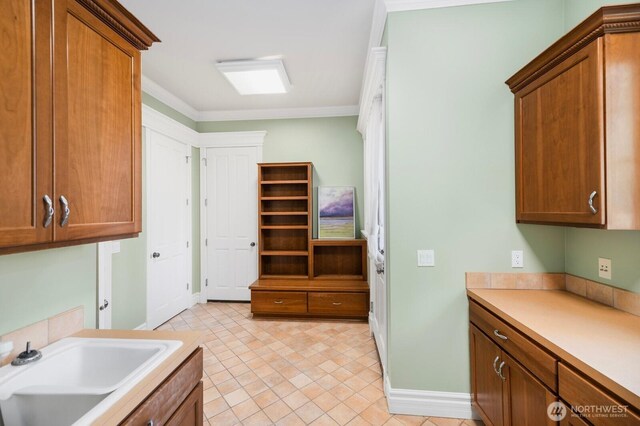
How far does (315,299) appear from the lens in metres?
3.47

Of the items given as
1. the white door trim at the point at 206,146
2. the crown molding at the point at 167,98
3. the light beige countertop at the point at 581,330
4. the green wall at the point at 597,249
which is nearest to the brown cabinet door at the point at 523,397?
the light beige countertop at the point at 581,330

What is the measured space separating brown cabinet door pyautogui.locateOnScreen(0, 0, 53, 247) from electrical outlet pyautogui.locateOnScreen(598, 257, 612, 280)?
262 cm

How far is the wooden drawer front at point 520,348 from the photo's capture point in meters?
1.10

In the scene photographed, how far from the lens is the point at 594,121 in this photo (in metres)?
1.26

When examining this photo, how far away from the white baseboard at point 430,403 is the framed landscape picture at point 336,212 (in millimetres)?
2293

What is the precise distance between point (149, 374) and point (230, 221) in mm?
3409

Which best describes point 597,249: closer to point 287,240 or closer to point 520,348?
point 520,348

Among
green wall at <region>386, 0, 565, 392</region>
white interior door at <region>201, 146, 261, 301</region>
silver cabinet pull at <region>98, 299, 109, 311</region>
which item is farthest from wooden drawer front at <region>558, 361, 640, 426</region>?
white interior door at <region>201, 146, 261, 301</region>

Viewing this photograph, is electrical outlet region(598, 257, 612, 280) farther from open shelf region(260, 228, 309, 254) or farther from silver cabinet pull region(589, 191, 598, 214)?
open shelf region(260, 228, 309, 254)

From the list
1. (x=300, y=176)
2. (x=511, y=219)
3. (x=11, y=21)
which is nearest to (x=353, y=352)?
(x=511, y=219)

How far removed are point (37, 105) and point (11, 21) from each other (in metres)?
0.25

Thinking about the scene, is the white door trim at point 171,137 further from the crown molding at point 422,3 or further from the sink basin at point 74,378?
the crown molding at point 422,3

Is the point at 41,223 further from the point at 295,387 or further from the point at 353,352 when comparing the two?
the point at 353,352

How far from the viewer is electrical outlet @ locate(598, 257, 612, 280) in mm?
1510
